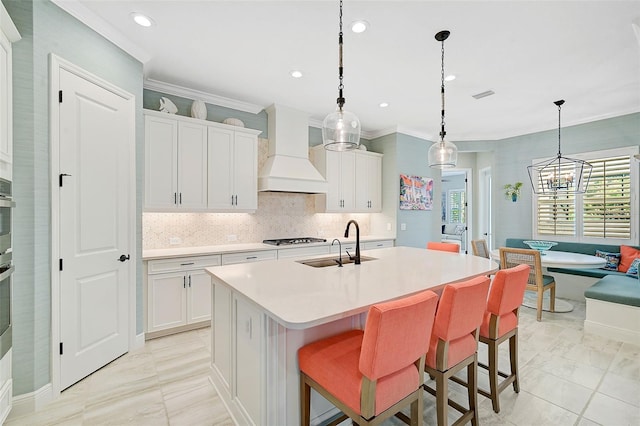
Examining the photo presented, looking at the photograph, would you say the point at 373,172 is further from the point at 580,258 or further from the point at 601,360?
the point at 601,360

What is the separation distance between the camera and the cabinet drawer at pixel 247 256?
139 inches

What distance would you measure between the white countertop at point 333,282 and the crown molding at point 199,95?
260cm

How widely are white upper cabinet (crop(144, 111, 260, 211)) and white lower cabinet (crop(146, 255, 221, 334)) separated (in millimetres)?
665

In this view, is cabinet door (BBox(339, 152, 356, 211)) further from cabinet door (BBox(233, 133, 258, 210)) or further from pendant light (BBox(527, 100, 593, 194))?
pendant light (BBox(527, 100, 593, 194))

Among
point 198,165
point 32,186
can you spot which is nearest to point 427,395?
point 32,186

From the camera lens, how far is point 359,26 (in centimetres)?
243

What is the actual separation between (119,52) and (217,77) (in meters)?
0.97

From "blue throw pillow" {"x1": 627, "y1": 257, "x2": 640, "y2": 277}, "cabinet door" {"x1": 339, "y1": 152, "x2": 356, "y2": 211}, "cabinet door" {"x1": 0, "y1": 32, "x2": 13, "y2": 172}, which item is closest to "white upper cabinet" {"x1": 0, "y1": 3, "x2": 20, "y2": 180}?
"cabinet door" {"x1": 0, "y1": 32, "x2": 13, "y2": 172}

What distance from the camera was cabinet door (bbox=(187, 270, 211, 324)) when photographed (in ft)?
10.8

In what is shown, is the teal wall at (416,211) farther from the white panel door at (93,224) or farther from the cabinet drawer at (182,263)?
the white panel door at (93,224)

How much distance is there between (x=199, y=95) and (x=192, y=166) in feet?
3.27

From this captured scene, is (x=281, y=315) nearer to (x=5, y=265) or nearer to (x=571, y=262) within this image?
(x=5, y=265)

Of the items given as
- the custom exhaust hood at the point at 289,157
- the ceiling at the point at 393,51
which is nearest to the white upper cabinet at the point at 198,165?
the custom exhaust hood at the point at 289,157

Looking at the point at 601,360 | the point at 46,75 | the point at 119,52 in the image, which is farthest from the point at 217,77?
the point at 601,360
